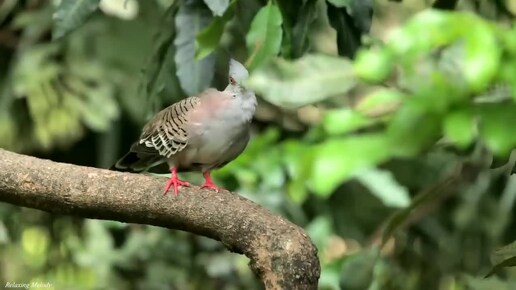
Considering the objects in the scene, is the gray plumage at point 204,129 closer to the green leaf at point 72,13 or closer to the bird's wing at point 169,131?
the bird's wing at point 169,131

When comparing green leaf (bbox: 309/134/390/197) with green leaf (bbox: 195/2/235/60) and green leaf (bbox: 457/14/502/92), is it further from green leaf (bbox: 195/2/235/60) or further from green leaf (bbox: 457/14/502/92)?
green leaf (bbox: 195/2/235/60)

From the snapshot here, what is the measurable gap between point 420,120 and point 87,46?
78.9 inches

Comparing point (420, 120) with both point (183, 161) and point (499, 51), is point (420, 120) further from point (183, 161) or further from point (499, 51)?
point (183, 161)

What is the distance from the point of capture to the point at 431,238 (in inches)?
99.6

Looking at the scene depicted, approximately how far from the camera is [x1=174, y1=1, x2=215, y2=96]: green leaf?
53.1 inches

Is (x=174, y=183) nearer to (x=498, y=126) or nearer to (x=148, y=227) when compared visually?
(x=498, y=126)

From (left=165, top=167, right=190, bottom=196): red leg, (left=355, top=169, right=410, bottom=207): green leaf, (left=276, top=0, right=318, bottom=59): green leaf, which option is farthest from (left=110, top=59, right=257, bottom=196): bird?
(left=355, top=169, right=410, bottom=207): green leaf

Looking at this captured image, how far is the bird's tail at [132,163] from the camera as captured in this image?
139cm

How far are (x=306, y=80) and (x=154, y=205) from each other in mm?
307

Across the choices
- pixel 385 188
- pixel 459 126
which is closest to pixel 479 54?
pixel 459 126

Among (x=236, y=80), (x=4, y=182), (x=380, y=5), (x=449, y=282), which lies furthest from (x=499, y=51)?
(x=380, y=5)

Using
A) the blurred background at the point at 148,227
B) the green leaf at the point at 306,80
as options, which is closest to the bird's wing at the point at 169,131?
the green leaf at the point at 306,80

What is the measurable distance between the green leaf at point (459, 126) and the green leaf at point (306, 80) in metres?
0.66

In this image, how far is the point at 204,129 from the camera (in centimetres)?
122
